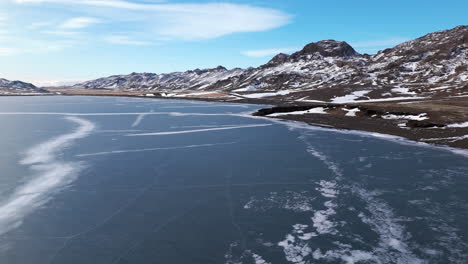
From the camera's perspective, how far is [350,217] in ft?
65.6

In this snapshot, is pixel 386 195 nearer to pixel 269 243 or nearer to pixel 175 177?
pixel 269 243

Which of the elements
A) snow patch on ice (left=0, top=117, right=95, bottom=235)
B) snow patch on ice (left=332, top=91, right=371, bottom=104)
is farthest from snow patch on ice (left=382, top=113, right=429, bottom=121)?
snow patch on ice (left=0, top=117, right=95, bottom=235)

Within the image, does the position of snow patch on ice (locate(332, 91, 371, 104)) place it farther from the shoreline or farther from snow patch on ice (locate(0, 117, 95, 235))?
snow patch on ice (locate(0, 117, 95, 235))

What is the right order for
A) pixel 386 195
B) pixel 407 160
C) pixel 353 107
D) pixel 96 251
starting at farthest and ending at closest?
pixel 353 107, pixel 407 160, pixel 386 195, pixel 96 251

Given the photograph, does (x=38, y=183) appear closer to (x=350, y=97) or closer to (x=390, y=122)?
(x=390, y=122)

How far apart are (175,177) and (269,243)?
13.6m

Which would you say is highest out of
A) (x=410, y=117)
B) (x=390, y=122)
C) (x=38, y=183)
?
(x=410, y=117)

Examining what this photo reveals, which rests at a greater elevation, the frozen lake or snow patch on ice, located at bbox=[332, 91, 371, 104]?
snow patch on ice, located at bbox=[332, 91, 371, 104]

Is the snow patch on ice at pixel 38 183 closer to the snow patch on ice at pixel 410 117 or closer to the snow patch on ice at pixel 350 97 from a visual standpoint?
the snow patch on ice at pixel 410 117

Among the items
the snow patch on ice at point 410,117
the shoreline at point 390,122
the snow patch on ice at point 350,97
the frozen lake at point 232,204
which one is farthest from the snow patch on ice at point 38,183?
the snow patch on ice at point 350,97

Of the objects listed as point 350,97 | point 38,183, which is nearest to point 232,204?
point 38,183

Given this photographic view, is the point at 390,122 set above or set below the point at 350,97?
below

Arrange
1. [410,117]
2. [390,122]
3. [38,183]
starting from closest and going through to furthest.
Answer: [38,183], [390,122], [410,117]

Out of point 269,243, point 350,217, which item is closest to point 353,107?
point 350,217
